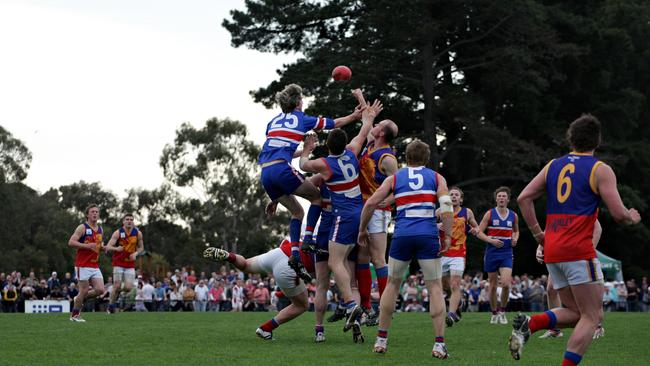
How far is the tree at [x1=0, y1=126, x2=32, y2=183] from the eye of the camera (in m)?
72.6

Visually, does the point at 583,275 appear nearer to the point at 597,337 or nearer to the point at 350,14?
the point at 597,337

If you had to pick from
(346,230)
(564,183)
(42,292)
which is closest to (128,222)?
(346,230)

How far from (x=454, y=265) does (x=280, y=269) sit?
6276 mm

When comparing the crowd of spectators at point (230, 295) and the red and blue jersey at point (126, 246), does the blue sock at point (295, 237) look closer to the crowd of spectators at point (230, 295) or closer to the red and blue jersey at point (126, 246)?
the red and blue jersey at point (126, 246)

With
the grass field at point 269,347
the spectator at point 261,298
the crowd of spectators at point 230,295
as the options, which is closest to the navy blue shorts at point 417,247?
the grass field at point 269,347

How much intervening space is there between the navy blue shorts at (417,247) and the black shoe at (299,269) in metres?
1.87

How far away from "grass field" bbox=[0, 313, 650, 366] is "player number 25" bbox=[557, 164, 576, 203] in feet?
7.61

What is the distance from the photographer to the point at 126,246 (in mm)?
21969

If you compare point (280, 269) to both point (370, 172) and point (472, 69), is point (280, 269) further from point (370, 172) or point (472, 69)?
point (472, 69)

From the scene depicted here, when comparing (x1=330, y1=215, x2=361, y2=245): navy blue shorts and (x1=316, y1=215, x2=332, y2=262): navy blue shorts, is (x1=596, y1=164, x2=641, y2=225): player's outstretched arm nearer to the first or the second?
(x1=330, y1=215, x2=361, y2=245): navy blue shorts

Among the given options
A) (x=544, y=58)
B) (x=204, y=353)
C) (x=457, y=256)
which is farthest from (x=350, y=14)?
(x=204, y=353)

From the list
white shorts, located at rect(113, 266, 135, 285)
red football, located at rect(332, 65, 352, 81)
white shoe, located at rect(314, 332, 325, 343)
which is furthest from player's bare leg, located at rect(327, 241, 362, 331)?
white shorts, located at rect(113, 266, 135, 285)

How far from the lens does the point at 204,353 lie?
10141mm

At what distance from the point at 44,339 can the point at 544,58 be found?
1390 inches
